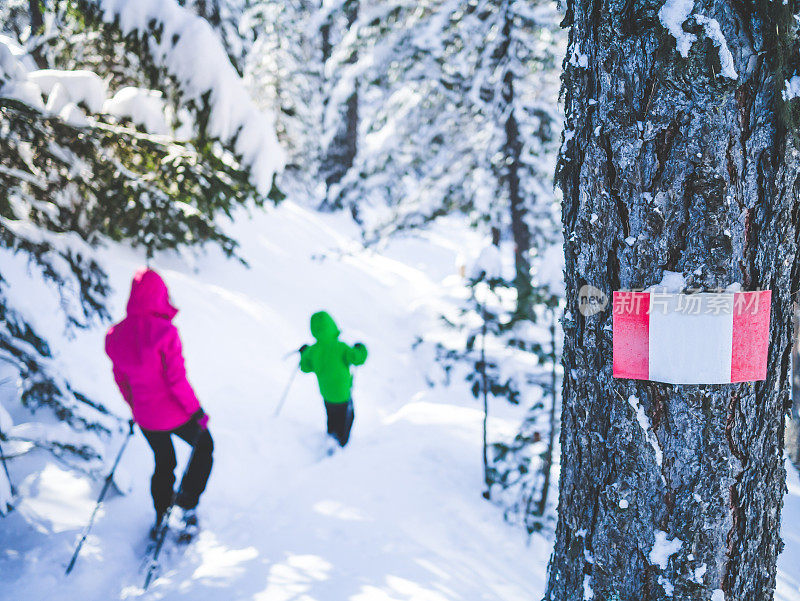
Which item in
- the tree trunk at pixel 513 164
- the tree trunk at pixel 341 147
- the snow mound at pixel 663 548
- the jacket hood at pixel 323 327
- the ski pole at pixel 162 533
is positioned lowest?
the ski pole at pixel 162 533

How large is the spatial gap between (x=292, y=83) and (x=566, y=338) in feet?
60.3

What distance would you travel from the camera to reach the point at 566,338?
1385 mm

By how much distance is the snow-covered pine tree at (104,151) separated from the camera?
136 inches

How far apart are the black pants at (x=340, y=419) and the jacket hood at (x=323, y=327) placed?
0.72 meters

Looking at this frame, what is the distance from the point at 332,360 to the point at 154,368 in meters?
2.11

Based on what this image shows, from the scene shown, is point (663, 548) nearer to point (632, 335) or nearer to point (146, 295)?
point (632, 335)

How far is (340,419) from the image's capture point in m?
5.27

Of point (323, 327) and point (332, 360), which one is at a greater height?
point (323, 327)

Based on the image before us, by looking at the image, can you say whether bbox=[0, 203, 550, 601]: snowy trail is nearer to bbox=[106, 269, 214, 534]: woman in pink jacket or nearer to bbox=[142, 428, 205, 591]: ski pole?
bbox=[142, 428, 205, 591]: ski pole

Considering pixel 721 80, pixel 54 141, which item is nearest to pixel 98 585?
pixel 54 141

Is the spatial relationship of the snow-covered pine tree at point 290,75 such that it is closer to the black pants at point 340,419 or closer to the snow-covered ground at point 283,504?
the snow-covered ground at point 283,504

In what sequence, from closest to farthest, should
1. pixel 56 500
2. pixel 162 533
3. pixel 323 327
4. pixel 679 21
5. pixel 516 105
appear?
pixel 679 21 < pixel 162 533 < pixel 56 500 < pixel 323 327 < pixel 516 105

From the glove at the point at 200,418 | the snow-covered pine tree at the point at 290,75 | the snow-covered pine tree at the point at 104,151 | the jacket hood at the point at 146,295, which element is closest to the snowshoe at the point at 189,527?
the glove at the point at 200,418

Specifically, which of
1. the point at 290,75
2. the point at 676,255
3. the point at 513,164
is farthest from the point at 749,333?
the point at 290,75
